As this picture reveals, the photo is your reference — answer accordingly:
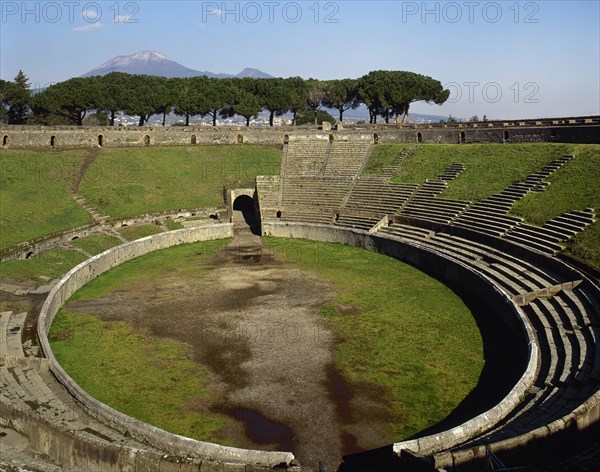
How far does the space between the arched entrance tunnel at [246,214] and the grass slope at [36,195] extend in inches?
516

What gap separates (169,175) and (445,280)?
30.9 metres

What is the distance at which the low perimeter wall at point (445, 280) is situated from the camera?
1584 cm

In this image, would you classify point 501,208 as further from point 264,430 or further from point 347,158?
point 264,430

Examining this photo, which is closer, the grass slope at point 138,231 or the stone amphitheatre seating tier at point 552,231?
the stone amphitheatre seating tier at point 552,231

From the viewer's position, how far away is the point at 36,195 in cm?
4484

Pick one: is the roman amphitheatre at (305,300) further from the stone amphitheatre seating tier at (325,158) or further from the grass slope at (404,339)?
the stone amphitheatre seating tier at (325,158)

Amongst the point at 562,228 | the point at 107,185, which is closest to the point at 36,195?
the point at 107,185

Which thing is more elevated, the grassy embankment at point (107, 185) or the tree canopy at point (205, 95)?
the tree canopy at point (205, 95)

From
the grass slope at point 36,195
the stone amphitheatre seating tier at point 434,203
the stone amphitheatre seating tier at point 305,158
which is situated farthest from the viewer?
the stone amphitheatre seating tier at point 305,158

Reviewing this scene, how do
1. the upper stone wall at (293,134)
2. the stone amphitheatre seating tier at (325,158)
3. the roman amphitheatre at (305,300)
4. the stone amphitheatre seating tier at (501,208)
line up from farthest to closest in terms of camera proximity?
the stone amphitheatre seating tier at (325,158) → the upper stone wall at (293,134) → the stone amphitheatre seating tier at (501,208) → the roman amphitheatre at (305,300)

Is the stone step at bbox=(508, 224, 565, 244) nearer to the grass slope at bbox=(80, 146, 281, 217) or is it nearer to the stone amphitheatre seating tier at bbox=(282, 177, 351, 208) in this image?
the stone amphitheatre seating tier at bbox=(282, 177, 351, 208)

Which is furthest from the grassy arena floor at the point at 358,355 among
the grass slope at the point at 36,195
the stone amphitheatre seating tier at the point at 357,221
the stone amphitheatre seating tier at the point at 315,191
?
the stone amphitheatre seating tier at the point at 315,191

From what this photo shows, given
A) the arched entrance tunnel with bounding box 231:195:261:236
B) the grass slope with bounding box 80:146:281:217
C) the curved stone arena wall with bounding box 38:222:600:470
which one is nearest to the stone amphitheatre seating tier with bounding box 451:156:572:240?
the curved stone arena wall with bounding box 38:222:600:470

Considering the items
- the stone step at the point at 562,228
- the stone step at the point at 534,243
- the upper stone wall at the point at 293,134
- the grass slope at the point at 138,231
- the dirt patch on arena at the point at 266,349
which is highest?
the upper stone wall at the point at 293,134
